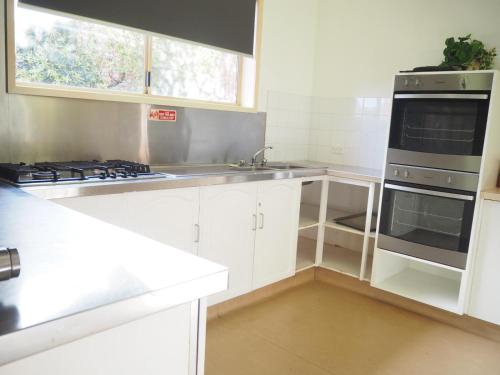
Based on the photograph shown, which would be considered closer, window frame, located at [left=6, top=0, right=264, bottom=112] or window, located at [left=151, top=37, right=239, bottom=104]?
window frame, located at [left=6, top=0, right=264, bottom=112]

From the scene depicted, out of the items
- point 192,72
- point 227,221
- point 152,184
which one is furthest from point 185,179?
point 192,72

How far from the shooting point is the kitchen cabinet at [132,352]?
2.28 ft

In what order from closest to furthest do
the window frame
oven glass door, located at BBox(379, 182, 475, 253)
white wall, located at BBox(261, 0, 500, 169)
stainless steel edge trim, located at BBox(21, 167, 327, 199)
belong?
stainless steel edge trim, located at BBox(21, 167, 327, 199)
the window frame
oven glass door, located at BBox(379, 182, 475, 253)
white wall, located at BBox(261, 0, 500, 169)

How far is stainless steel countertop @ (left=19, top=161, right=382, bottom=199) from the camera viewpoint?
177 cm

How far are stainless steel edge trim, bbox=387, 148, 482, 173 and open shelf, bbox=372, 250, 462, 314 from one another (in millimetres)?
647

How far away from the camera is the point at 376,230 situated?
10.0ft

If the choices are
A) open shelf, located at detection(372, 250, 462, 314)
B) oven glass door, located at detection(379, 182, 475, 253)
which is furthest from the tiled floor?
oven glass door, located at detection(379, 182, 475, 253)

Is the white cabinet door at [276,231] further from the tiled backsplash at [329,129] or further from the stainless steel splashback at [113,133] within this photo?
the tiled backsplash at [329,129]

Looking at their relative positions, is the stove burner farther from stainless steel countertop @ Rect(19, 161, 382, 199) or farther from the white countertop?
the white countertop

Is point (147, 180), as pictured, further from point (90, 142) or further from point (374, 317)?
point (374, 317)

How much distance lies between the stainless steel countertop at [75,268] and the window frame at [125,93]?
117 centimetres

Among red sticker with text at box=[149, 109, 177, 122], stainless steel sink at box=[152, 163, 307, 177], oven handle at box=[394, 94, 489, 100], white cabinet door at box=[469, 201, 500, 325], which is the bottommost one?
white cabinet door at box=[469, 201, 500, 325]

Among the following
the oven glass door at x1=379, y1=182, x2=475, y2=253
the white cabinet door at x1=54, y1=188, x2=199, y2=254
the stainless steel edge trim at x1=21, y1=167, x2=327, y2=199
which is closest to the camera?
the stainless steel edge trim at x1=21, y1=167, x2=327, y2=199

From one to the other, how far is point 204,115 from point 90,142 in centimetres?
88
